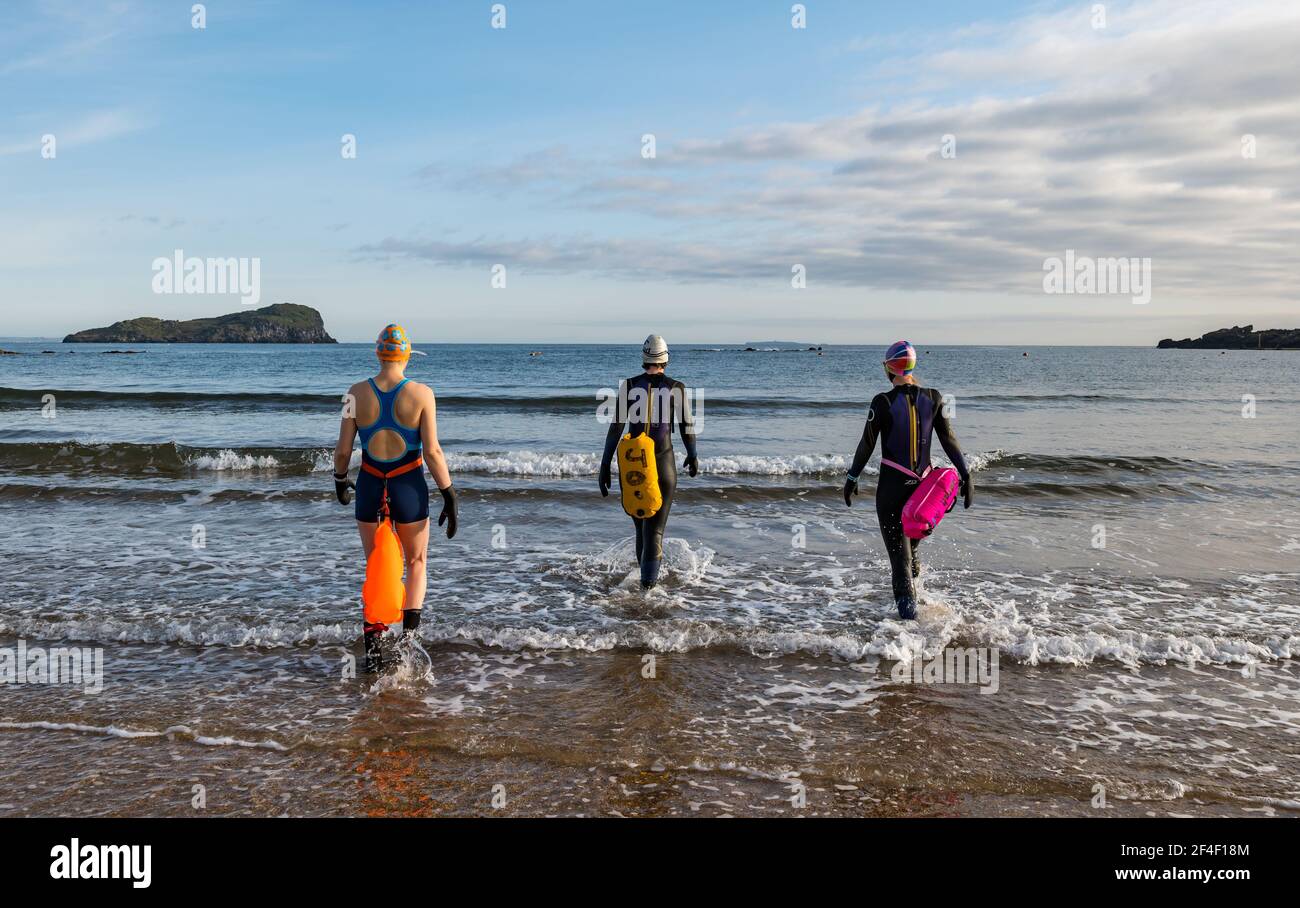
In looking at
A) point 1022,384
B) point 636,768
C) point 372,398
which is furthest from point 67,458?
point 1022,384

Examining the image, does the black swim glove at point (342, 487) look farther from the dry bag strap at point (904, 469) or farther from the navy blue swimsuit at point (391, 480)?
the dry bag strap at point (904, 469)

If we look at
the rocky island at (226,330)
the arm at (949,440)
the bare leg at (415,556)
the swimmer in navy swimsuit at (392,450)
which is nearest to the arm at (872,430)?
the arm at (949,440)

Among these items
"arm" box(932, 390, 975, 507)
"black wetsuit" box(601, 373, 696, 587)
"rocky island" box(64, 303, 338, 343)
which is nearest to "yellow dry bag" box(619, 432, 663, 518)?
"black wetsuit" box(601, 373, 696, 587)

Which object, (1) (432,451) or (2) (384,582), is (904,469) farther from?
(2) (384,582)

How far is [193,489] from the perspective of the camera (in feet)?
48.7

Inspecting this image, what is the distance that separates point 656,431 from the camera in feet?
25.8

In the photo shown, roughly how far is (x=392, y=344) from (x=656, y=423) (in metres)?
2.68

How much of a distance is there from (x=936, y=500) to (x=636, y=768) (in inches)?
151

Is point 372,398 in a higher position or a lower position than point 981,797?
higher

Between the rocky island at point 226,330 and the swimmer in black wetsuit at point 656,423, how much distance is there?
17752 centimetres

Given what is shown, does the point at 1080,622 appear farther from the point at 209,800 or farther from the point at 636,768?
the point at 209,800

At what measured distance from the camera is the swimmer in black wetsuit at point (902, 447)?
727 cm

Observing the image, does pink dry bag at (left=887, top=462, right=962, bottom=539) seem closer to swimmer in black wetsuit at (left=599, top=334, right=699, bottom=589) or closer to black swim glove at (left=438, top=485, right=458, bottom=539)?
swimmer in black wetsuit at (left=599, top=334, right=699, bottom=589)

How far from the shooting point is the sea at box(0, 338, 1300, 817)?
4.48m
